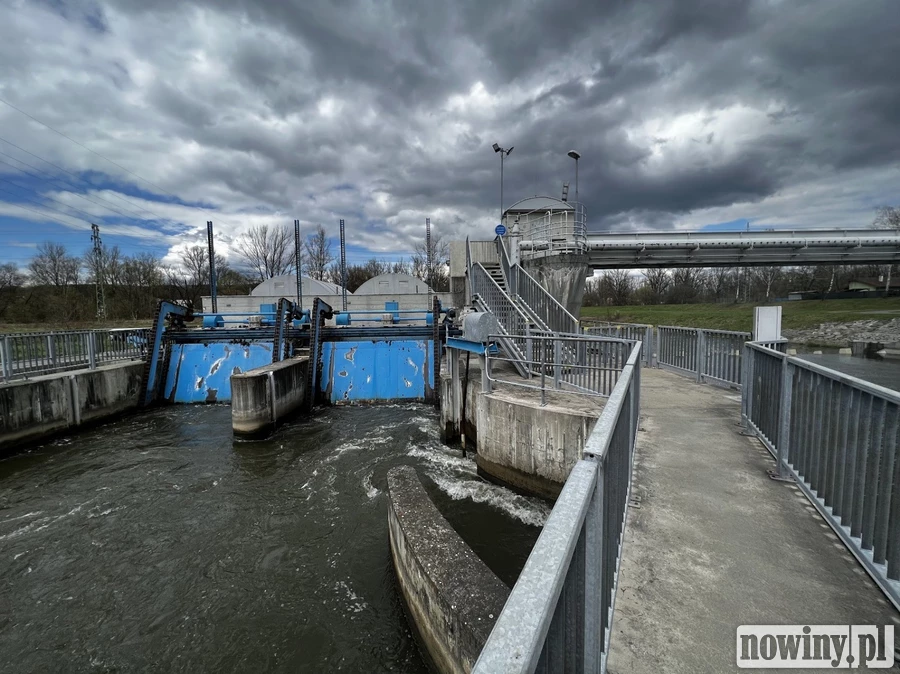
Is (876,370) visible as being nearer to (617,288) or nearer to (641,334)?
(641,334)

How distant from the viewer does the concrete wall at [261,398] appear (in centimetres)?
998

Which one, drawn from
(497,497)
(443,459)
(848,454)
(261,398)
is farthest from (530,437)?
(261,398)

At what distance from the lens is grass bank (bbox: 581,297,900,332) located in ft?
119

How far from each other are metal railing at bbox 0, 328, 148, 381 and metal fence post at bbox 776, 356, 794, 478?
47.7 ft

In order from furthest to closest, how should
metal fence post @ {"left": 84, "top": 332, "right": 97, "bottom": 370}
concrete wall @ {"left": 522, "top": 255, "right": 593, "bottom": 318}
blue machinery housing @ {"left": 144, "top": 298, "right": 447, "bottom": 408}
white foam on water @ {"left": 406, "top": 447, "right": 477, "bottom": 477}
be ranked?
concrete wall @ {"left": 522, "top": 255, "right": 593, "bottom": 318}, blue machinery housing @ {"left": 144, "top": 298, "right": 447, "bottom": 408}, metal fence post @ {"left": 84, "top": 332, "right": 97, "bottom": 370}, white foam on water @ {"left": 406, "top": 447, "right": 477, "bottom": 477}

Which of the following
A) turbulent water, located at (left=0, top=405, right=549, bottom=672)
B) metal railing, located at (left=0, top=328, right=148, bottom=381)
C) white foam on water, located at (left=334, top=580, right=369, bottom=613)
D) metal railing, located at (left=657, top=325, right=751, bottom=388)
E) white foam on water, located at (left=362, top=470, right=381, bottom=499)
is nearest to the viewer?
turbulent water, located at (left=0, top=405, right=549, bottom=672)

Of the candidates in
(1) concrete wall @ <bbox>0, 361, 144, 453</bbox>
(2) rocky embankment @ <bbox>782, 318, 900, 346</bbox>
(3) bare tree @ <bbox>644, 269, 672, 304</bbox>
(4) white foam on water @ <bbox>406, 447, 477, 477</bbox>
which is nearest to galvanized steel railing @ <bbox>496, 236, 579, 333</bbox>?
(4) white foam on water @ <bbox>406, 447, 477, 477</bbox>

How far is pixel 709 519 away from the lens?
3275 mm

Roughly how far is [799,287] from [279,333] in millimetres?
83757

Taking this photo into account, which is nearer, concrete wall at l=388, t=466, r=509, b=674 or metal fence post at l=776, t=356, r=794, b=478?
concrete wall at l=388, t=466, r=509, b=674

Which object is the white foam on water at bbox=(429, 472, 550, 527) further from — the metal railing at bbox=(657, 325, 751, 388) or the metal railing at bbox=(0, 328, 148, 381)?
the metal railing at bbox=(0, 328, 148, 381)

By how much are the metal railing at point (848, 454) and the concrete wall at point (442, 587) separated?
8.21 ft

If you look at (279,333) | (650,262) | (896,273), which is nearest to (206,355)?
(279,333)

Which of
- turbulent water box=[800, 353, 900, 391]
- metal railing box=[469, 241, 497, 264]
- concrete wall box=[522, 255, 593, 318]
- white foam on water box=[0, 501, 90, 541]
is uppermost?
metal railing box=[469, 241, 497, 264]
